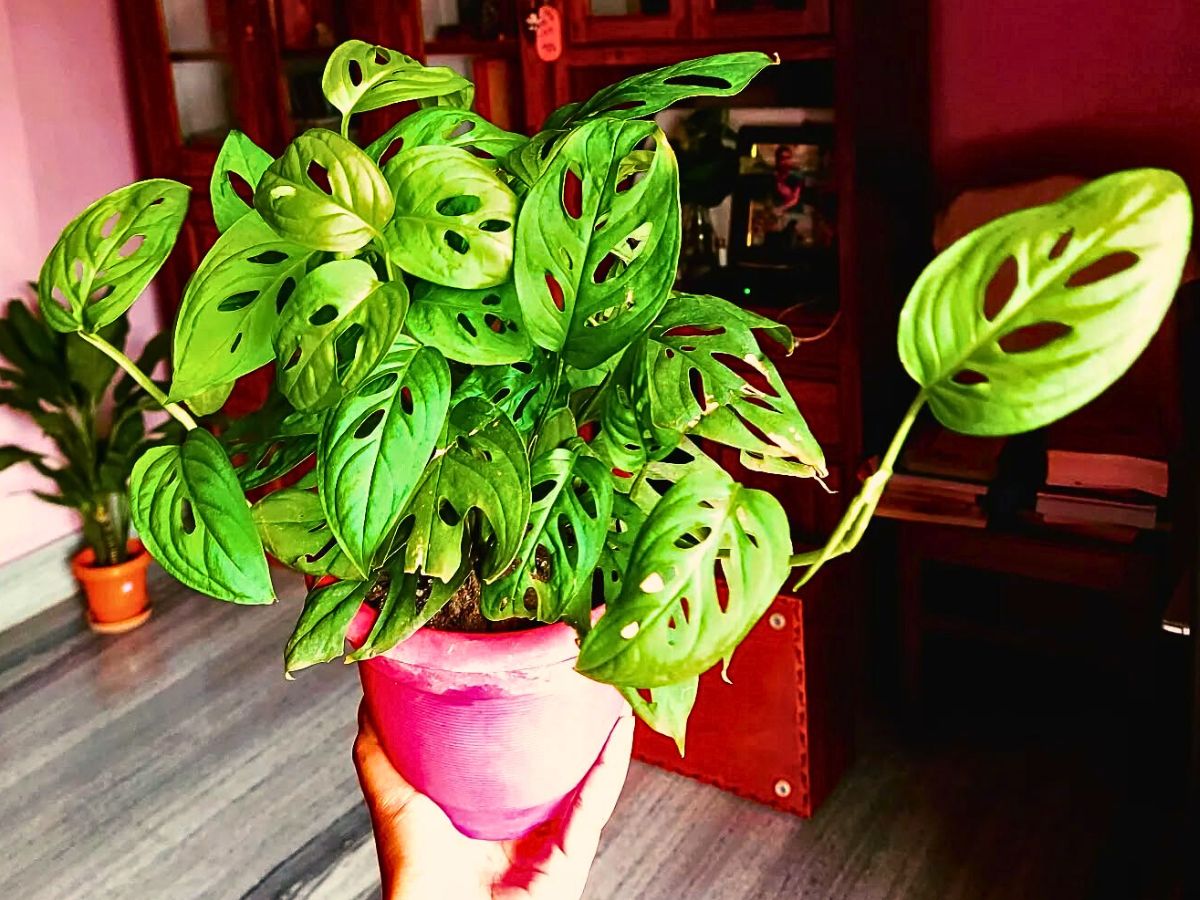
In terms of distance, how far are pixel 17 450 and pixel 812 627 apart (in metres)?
1.86

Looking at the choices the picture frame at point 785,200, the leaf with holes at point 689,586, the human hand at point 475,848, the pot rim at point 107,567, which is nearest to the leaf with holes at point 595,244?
the leaf with holes at point 689,586

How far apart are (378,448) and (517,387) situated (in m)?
0.17

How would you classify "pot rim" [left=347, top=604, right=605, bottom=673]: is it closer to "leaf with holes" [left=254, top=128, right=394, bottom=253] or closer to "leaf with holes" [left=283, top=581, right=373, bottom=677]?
"leaf with holes" [left=283, top=581, right=373, bottom=677]

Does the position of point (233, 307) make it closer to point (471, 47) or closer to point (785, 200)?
point (785, 200)

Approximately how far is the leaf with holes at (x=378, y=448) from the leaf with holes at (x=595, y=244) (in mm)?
76

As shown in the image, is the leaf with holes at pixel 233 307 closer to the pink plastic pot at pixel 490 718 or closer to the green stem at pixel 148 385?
the green stem at pixel 148 385

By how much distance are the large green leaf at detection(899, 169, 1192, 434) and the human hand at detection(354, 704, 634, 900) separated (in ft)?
1.38

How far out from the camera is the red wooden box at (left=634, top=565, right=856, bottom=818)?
2025 millimetres

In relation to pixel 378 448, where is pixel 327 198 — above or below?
above

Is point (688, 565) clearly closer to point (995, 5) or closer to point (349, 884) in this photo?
point (349, 884)

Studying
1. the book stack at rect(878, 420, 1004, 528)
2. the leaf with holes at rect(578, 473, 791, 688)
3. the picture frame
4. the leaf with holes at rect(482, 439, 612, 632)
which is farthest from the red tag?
the leaf with holes at rect(578, 473, 791, 688)

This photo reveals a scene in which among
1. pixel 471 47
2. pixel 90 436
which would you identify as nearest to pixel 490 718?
pixel 471 47

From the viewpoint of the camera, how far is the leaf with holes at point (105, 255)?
82 cm

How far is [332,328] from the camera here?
2.26 ft
